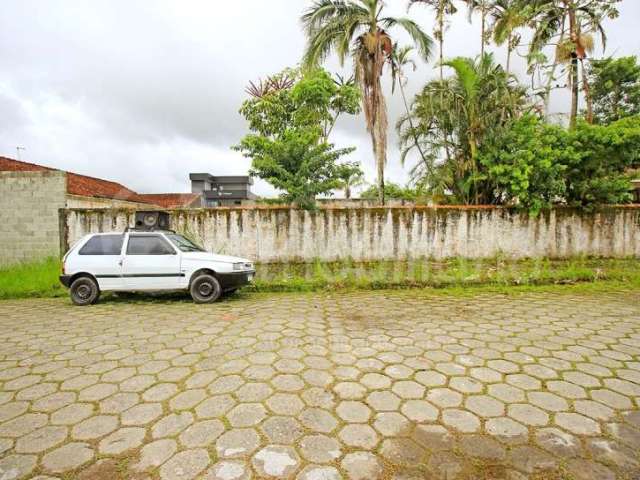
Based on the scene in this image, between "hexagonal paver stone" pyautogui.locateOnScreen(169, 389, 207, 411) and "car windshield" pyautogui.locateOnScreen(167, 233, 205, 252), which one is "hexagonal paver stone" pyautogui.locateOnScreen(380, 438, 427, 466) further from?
"car windshield" pyautogui.locateOnScreen(167, 233, 205, 252)

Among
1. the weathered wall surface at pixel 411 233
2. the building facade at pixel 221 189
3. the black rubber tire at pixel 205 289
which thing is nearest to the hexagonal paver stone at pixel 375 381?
the black rubber tire at pixel 205 289

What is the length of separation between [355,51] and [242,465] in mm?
12447

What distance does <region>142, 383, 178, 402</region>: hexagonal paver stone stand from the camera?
9.42ft

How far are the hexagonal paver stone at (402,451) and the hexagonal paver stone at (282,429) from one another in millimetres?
616

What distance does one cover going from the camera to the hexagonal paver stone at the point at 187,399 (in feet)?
8.96

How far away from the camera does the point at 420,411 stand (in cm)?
262

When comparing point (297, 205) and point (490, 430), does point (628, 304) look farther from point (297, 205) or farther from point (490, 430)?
point (297, 205)

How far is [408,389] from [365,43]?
1147 cm

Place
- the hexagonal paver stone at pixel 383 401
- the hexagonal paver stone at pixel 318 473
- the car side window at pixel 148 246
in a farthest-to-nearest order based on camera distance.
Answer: the car side window at pixel 148 246 < the hexagonal paver stone at pixel 383 401 < the hexagonal paver stone at pixel 318 473

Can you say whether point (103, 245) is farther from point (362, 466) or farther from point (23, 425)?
point (362, 466)

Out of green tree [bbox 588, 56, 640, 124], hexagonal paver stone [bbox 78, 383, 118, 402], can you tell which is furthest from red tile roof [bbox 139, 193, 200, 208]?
green tree [bbox 588, 56, 640, 124]

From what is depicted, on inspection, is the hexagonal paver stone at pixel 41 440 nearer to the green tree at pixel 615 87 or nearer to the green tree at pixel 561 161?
the green tree at pixel 561 161

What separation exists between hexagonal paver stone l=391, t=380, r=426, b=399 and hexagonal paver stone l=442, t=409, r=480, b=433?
31cm

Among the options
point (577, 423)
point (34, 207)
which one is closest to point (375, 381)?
point (577, 423)
